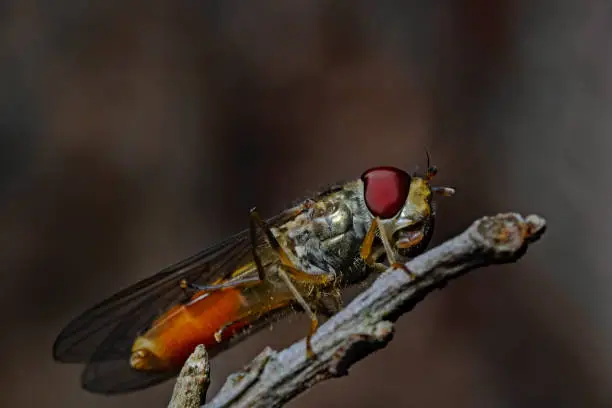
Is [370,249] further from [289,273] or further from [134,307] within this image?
[134,307]

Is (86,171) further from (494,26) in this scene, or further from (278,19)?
(494,26)

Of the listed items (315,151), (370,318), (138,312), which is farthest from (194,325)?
(315,151)

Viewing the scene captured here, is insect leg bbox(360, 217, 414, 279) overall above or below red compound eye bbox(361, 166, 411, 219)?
below

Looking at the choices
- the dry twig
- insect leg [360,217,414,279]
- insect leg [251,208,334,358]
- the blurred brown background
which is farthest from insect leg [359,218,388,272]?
the blurred brown background

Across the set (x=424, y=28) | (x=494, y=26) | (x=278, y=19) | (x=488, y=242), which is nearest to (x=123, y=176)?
(x=278, y=19)

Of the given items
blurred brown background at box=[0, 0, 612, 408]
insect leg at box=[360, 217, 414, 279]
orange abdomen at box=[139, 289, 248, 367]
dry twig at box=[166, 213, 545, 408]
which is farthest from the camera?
blurred brown background at box=[0, 0, 612, 408]

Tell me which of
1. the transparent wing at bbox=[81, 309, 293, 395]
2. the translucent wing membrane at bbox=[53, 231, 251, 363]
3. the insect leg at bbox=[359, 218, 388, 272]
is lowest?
the transparent wing at bbox=[81, 309, 293, 395]

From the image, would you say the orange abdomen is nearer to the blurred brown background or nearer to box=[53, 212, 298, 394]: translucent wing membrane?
box=[53, 212, 298, 394]: translucent wing membrane
